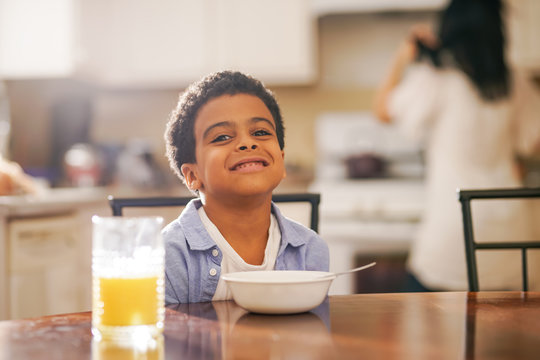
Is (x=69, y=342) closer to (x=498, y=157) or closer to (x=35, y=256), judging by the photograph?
(x=35, y=256)

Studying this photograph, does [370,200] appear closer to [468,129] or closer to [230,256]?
[468,129]

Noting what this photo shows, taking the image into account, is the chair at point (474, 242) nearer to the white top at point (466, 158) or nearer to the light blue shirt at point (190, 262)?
the light blue shirt at point (190, 262)

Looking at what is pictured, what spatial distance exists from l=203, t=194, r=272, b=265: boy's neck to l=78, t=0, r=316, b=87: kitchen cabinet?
2.40m

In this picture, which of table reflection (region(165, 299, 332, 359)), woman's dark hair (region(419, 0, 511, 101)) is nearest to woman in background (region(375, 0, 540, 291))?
woman's dark hair (region(419, 0, 511, 101))

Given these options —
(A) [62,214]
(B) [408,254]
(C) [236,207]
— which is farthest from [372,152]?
(C) [236,207]

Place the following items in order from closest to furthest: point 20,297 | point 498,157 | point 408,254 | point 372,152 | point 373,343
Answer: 1. point 373,343
2. point 20,297
3. point 498,157
4. point 408,254
5. point 372,152

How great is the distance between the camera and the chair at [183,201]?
3.50 feet

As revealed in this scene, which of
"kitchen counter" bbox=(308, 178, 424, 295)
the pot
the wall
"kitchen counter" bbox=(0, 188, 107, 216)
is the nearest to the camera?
"kitchen counter" bbox=(0, 188, 107, 216)

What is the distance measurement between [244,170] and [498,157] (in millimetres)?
1496

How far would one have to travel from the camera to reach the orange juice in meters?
0.59

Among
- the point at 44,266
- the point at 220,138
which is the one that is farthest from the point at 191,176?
the point at 44,266

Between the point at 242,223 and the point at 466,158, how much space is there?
1386 mm

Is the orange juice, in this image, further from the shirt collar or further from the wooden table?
the shirt collar

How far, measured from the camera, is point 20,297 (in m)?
1.98
